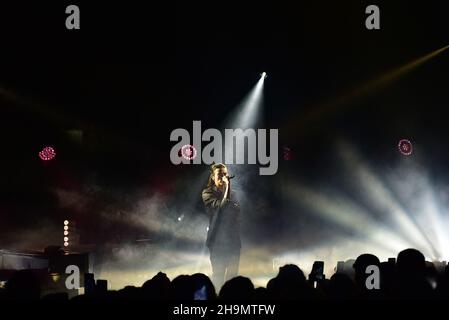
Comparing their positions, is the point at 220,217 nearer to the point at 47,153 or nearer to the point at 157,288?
the point at 157,288

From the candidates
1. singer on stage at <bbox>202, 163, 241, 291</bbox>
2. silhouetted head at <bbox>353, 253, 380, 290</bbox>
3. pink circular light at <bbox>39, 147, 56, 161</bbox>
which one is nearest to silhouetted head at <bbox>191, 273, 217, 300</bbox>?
silhouetted head at <bbox>353, 253, 380, 290</bbox>

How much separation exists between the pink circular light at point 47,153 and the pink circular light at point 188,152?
157 inches

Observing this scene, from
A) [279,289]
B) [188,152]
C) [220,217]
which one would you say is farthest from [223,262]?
[188,152]

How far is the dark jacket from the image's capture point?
9.45 meters

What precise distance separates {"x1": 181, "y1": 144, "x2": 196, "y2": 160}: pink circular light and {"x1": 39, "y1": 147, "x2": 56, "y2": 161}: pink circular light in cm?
399

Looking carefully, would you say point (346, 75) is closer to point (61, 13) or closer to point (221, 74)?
point (221, 74)

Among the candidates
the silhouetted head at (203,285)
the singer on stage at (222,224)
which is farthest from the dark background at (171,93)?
the silhouetted head at (203,285)

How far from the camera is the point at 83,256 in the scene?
32.3ft

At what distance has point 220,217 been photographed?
948 cm

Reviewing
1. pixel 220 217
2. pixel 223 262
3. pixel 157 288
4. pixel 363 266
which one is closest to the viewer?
pixel 157 288

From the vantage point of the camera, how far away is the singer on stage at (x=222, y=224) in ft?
30.9

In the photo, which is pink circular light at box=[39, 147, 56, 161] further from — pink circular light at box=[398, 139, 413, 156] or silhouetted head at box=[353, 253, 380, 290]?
silhouetted head at box=[353, 253, 380, 290]

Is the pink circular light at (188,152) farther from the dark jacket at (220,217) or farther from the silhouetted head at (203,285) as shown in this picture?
the silhouetted head at (203,285)

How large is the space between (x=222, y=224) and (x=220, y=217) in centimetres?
15
